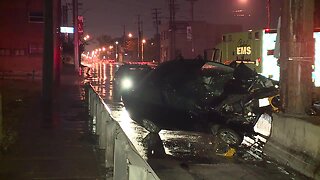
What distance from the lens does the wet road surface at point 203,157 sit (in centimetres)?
746

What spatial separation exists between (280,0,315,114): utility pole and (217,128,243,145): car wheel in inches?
53.3

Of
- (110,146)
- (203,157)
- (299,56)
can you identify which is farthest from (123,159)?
(299,56)

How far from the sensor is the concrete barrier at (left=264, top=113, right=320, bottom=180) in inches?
288

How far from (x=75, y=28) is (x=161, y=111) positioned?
45068 millimetres

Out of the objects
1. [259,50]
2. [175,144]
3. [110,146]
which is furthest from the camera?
[259,50]

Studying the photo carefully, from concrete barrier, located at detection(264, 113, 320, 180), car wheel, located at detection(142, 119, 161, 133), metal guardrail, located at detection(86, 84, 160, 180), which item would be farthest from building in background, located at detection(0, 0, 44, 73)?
metal guardrail, located at detection(86, 84, 160, 180)

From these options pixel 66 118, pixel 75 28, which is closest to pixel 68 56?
pixel 75 28

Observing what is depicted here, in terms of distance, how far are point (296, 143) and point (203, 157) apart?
5.79 ft

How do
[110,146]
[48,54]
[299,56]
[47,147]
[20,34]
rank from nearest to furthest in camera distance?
1. [110,146]
2. [299,56]
3. [47,147]
4. [48,54]
5. [20,34]

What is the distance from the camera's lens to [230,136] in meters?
9.55

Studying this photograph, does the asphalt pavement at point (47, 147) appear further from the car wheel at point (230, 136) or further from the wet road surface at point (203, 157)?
the car wheel at point (230, 136)

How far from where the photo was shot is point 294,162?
779cm

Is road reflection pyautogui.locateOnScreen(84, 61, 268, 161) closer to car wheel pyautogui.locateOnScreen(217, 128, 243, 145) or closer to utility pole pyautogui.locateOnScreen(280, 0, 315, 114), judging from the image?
car wheel pyautogui.locateOnScreen(217, 128, 243, 145)

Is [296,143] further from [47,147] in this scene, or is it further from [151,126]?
[47,147]
